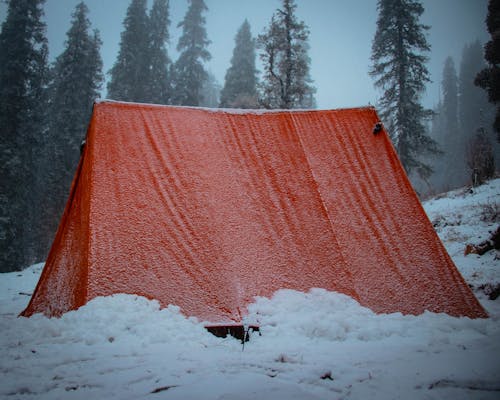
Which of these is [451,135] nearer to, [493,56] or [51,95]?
[493,56]

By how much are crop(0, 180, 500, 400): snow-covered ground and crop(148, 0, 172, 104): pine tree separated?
59.7 feet

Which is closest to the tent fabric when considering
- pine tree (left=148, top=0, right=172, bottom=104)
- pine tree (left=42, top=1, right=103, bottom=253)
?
pine tree (left=42, top=1, right=103, bottom=253)

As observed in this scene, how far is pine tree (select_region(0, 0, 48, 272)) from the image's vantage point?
442 inches

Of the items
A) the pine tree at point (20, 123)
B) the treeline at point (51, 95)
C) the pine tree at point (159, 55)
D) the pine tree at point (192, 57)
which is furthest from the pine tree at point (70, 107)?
the pine tree at point (192, 57)

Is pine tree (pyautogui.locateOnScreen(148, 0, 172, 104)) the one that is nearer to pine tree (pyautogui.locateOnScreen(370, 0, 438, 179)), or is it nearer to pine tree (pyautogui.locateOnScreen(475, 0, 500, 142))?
pine tree (pyautogui.locateOnScreen(370, 0, 438, 179))

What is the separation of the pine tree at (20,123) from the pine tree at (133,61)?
510cm

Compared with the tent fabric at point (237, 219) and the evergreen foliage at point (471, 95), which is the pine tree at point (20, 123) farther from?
the evergreen foliage at point (471, 95)

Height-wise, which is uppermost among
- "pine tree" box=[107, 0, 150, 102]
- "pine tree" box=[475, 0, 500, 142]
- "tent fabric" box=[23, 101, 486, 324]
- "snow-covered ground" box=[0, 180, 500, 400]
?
"pine tree" box=[107, 0, 150, 102]

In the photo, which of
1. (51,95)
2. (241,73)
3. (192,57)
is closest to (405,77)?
(241,73)

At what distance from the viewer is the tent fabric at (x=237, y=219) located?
3.37m

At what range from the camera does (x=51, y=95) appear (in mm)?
16844

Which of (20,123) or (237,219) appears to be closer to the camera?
(237,219)

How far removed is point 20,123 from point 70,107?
3.10 m

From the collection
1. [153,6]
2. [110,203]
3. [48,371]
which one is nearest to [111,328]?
[48,371]
